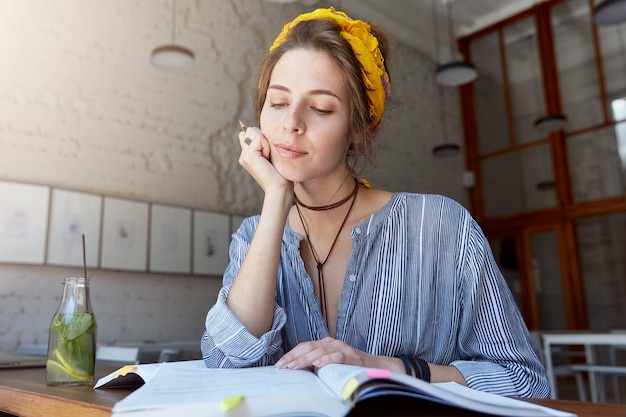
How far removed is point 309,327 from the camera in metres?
1.09

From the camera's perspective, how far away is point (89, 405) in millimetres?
604

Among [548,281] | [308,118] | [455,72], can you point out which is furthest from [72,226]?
[548,281]

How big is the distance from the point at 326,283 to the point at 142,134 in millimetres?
3693

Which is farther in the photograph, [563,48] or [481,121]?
[481,121]

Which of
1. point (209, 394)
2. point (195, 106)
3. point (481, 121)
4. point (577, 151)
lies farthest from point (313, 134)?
point (481, 121)

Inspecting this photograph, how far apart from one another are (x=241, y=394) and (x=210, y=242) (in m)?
4.26

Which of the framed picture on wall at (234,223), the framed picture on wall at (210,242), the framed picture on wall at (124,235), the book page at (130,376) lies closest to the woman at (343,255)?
the book page at (130,376)

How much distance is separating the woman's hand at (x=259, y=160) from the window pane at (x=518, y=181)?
22.6 ft

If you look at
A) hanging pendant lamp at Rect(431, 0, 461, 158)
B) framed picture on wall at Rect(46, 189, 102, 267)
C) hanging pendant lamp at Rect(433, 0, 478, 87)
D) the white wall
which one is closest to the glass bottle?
the white wall

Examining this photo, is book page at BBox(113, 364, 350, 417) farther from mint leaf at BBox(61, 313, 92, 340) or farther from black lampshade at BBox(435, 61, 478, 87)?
black lampshade at BBox(435, 61, 478, 87)

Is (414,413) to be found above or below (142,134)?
Answer: below

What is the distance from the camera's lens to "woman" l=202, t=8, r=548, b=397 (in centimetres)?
97

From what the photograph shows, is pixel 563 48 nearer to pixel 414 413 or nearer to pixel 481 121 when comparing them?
pixel 481 121

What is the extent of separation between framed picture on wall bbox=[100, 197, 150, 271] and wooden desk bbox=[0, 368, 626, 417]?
3289 millimetres
